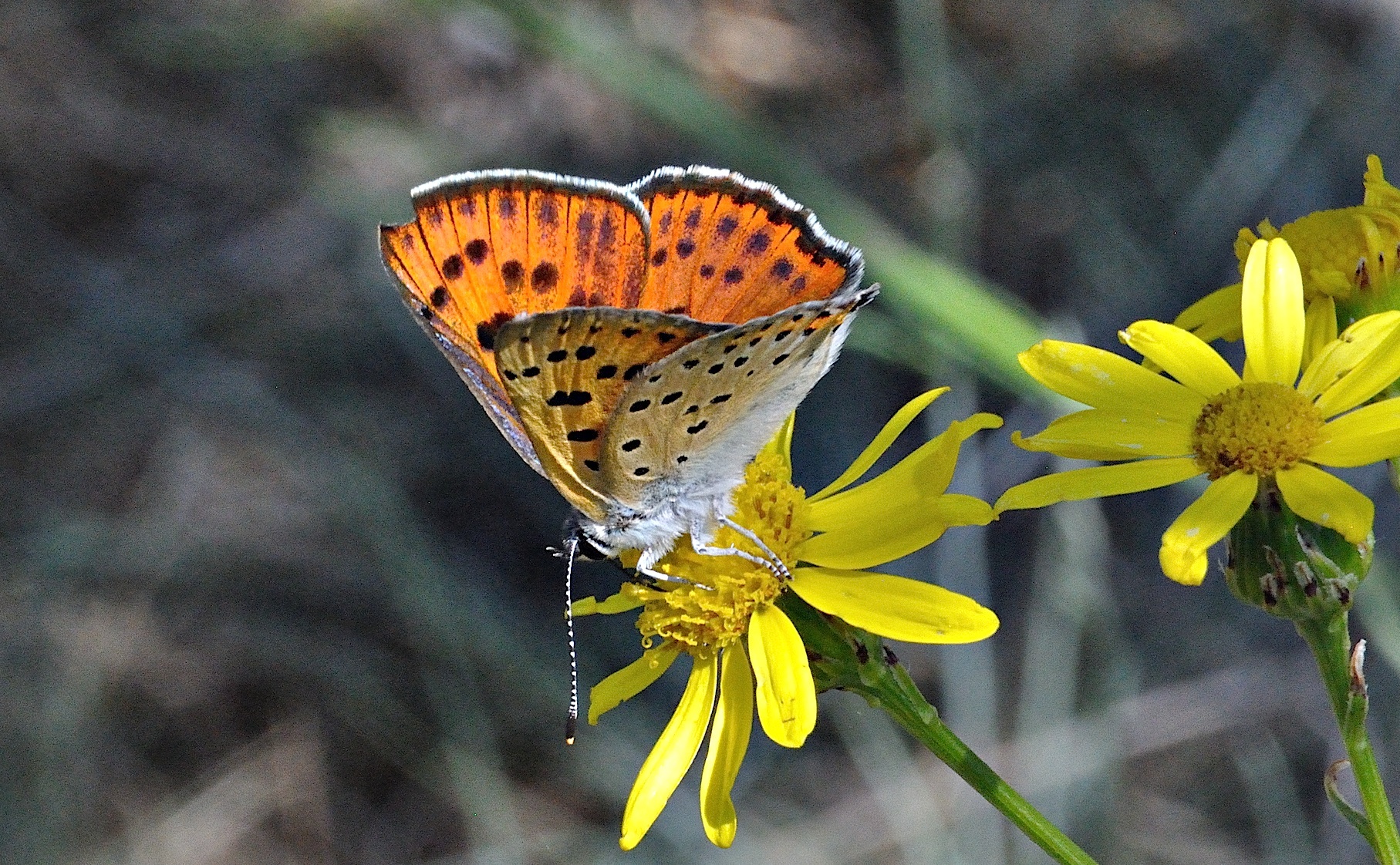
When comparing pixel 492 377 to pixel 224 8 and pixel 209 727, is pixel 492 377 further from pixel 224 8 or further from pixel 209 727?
pixel 224 8

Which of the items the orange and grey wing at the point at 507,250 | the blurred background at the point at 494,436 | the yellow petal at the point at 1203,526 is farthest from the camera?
the blurred background at the point at 494,436

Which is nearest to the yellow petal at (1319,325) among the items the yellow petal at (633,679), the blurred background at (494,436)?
the yellow petal at (633,679)

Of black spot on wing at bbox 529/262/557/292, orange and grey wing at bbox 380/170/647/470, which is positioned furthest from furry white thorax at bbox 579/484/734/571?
black spot on wing at bbox 529/262/557/292

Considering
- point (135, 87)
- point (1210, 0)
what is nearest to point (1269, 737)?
point (1210, 0)

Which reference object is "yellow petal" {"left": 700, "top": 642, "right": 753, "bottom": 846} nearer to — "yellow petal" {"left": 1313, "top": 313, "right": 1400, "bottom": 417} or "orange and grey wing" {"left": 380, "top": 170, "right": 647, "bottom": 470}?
"orange and grey wing" {"left": 380, "top": 170, "right": 647, "bottom": 470}

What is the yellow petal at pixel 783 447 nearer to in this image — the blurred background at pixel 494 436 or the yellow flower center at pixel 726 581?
the yellow flower center at pixel 726 581
